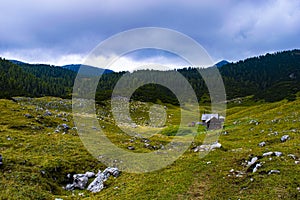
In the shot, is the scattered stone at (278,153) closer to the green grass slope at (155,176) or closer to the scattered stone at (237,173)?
the green grass slope at (155,176)

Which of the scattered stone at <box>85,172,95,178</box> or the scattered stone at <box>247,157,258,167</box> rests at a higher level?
the scattered stone at <box>247,157,258,167</box>

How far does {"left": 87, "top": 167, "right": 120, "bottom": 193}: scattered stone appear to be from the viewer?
2221cm

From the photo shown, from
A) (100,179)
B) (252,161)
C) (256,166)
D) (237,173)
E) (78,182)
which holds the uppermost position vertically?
(252,161)

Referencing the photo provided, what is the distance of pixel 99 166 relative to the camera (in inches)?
1062

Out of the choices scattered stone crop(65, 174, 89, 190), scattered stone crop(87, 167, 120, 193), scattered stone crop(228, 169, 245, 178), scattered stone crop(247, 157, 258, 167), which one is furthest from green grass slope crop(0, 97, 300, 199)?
scattered stone crop(65, 174, 89, 190)

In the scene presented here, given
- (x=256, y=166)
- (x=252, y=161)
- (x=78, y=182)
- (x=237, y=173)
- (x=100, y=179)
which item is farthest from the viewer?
(x=78, y=182)

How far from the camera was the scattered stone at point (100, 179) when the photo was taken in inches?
874

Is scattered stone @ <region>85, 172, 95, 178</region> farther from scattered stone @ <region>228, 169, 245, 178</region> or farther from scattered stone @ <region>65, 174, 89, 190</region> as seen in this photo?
scattered stone @ <region>228, 169, 245, 178</region>

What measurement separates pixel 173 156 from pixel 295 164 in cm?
1209

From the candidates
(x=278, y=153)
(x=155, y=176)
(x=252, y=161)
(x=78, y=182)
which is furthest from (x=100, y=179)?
(x=278, y=153)

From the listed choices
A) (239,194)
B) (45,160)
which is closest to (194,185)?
(239,194)

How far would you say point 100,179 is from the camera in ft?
75.8

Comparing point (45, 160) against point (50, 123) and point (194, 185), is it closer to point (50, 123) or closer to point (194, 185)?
point (194, 185)

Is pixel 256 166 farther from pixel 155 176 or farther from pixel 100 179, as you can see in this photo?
pixel 100 179
